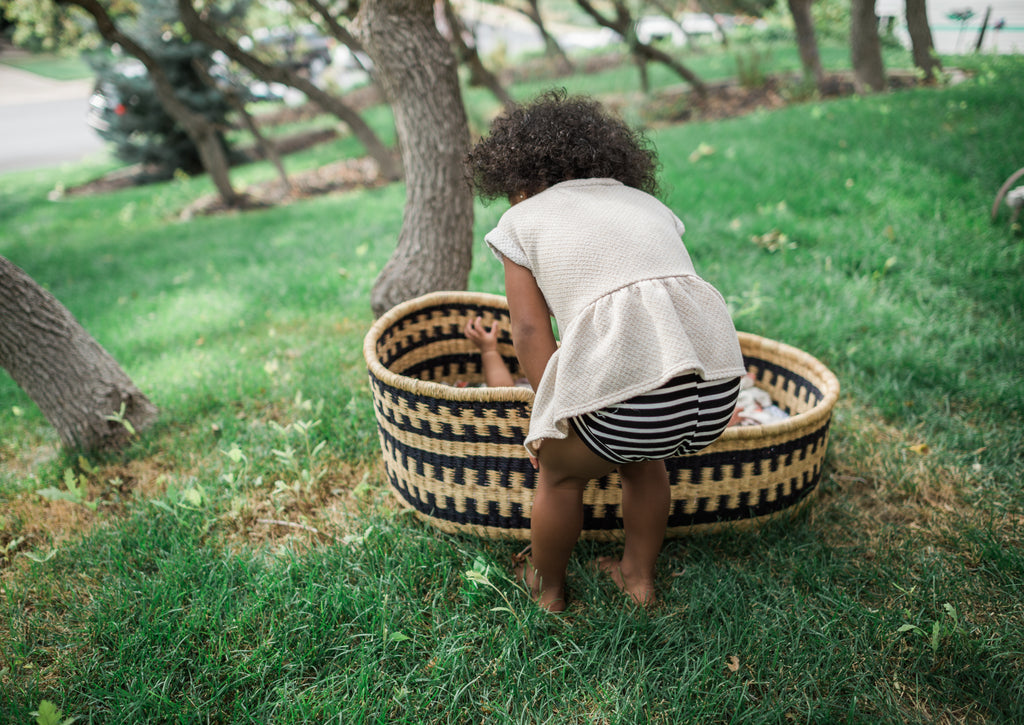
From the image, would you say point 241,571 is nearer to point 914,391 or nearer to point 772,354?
point 772,354

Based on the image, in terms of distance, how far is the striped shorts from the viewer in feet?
4.58

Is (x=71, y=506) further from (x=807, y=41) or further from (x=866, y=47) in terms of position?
(x=807, y=41)

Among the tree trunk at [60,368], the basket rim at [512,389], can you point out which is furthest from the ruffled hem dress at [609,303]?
the tree trunk at [60,368]

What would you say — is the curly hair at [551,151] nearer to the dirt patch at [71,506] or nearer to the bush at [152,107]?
the dirt patch at [71,506]

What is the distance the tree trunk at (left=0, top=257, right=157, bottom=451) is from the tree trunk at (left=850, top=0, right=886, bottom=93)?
24.7 feet

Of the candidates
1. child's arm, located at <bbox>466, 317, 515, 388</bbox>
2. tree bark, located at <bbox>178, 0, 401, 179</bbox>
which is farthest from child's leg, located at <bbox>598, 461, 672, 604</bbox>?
tree bark, located at <bbox>178, 0, 401, 179</bbox>

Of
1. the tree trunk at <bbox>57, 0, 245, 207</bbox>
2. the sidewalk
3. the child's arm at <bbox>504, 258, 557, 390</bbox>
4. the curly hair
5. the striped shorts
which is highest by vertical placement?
the sidewalk

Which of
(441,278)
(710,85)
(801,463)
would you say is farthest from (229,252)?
(710,85)

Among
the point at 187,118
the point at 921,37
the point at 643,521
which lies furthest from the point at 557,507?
the point at 921,37

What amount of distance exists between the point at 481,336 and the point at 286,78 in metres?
5.63

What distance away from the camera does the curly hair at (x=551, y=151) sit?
1577 mm

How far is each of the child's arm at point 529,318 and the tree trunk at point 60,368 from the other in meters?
1.85

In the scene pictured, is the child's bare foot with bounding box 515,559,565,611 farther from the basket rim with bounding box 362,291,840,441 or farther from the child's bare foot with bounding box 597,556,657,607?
the basket rim with bounding box 362,291,840,441

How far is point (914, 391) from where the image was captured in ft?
8.57
